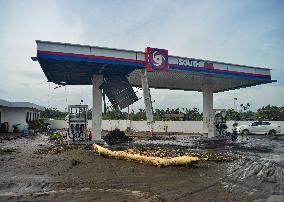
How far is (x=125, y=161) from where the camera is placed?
13.0m

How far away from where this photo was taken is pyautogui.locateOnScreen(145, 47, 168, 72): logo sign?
23.3 metres

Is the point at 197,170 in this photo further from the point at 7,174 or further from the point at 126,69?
the point at 126,69

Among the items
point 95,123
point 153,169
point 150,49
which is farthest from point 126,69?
point 153,169

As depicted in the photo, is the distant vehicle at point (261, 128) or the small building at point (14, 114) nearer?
the distant vehicle at point (261, 128)

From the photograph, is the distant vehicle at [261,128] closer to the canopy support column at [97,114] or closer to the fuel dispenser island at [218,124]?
the fuel dispenser island at [218,124]

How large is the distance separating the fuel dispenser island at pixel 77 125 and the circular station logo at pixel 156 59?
18.6 ft

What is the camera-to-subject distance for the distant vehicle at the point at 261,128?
37594 millimetres

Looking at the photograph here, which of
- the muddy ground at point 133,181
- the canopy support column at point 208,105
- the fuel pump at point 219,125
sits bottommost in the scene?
the muddy ground at point 133,181

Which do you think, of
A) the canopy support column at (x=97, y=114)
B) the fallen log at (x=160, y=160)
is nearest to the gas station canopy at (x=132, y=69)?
Answer: the canopy support column at (x=97, y=114)

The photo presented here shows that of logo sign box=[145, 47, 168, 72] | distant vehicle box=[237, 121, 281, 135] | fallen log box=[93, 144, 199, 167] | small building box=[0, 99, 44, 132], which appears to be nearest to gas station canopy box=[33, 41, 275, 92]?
logo sign box=[145, 47, 168, 72]

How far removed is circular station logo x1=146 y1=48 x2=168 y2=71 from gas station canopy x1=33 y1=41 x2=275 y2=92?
1.44 ft

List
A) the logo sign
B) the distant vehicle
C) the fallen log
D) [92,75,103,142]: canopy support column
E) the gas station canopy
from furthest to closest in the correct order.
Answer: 1. the distant vehicle
2. [92,75,103,142]: canopy support column
3. the logo sign
4. the gas station canopy
5. the fallen log

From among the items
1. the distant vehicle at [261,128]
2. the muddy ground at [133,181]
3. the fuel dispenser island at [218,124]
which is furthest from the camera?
the distant vehicle at [261,128]

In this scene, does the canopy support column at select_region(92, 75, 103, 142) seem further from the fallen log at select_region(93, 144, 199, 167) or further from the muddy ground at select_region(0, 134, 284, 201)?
the muddy ground at select_region(0, 134, 284, 201)
